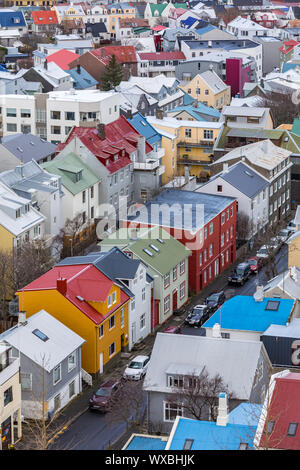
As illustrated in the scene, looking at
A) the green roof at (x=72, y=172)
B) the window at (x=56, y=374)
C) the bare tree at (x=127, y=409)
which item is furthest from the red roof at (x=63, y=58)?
the bare tree at (x=127, y=409)

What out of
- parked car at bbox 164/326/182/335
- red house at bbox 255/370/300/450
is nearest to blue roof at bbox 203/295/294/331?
parked car at bbox 164/326/182/335

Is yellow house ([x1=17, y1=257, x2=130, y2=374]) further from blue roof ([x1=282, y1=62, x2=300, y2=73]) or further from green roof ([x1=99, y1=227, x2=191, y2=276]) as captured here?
blue roof ([x1=282, y1=62, x2=300, y2=73])

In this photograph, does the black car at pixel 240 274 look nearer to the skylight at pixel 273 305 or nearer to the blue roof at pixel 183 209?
the blue roof at pixel 183 209

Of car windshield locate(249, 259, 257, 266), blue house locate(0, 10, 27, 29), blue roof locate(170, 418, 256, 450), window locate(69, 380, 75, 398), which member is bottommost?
window locate(69, 380, 75, 398)

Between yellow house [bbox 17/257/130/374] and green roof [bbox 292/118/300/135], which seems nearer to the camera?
yellow house [bbox 17/257/130/374]
